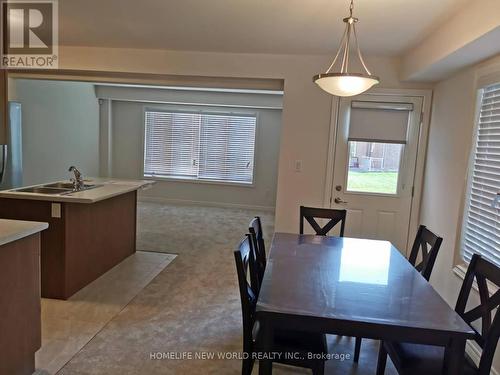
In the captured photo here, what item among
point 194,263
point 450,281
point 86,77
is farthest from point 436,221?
point 86,77

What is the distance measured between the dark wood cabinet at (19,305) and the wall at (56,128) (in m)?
3.60

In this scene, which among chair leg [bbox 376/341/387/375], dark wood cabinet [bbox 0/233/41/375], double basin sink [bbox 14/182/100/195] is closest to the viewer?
dark wood cabinet [bbox 0/233/41/375]

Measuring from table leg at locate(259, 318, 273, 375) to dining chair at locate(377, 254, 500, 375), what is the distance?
0.65 m

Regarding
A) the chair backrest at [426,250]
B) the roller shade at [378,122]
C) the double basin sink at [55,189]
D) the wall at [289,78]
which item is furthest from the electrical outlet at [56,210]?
the roller shade at [378,122]

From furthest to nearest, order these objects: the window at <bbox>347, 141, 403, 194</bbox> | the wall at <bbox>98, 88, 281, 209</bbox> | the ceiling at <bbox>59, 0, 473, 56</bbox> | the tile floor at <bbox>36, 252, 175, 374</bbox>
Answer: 1. the wall at <bbox>98, 88, 281, 209</bbox>
2. the window at <bbox>347, 141, 403, 194</bbox>
3. the ceiling at <bbox>59, 0, 473, 56</bbox>
4. the tile floor at <bbox>36, 252, 175, 374</bbox>

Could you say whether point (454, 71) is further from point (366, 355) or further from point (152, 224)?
point (152, 224)

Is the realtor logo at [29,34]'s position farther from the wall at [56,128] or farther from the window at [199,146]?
the window at [199,146]

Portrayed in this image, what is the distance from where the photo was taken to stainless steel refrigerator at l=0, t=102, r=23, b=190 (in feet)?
15.9

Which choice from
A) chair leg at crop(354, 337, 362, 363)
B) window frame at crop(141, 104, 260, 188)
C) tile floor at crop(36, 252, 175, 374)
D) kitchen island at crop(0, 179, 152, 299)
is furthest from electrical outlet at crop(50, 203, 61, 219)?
window frame at crop(141, 104, 260, 188)

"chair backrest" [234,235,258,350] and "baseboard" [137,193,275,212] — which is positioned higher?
"chair backrest" [234,235,258,350]

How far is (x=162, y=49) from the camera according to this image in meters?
4.28

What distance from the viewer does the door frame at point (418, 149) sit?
4.01 metres

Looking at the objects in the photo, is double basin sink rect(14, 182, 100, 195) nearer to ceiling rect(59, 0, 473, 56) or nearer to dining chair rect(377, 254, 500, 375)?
ceiling rect(59, 0, 473, 56)

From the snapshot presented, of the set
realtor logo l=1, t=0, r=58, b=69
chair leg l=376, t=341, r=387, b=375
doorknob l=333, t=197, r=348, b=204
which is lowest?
chair leg l=376, t=341, r=387, b=375
